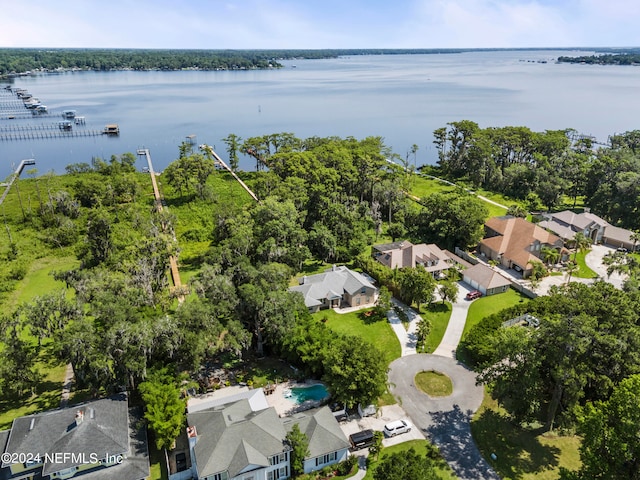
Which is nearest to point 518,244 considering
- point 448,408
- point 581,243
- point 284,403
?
point 581,243

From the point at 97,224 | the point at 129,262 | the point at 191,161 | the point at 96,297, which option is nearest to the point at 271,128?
the point at 191,161

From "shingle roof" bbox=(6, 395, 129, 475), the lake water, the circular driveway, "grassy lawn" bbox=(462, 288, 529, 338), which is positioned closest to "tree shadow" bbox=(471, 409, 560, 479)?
the circular driveway

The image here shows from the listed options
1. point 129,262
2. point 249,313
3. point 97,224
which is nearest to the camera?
point 249,313

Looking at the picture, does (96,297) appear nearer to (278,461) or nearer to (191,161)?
(278,461)

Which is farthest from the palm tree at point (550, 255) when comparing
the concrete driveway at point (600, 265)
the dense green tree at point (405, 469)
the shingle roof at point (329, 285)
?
the dense green tree at point (405, 469)

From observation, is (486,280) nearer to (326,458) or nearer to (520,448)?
(520,448)

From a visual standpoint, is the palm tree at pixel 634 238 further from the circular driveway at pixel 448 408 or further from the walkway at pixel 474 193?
the circular driveway at pixel 448 408

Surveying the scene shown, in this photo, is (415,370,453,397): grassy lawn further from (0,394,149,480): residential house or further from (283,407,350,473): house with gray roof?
(0,394,149,480): residential house
